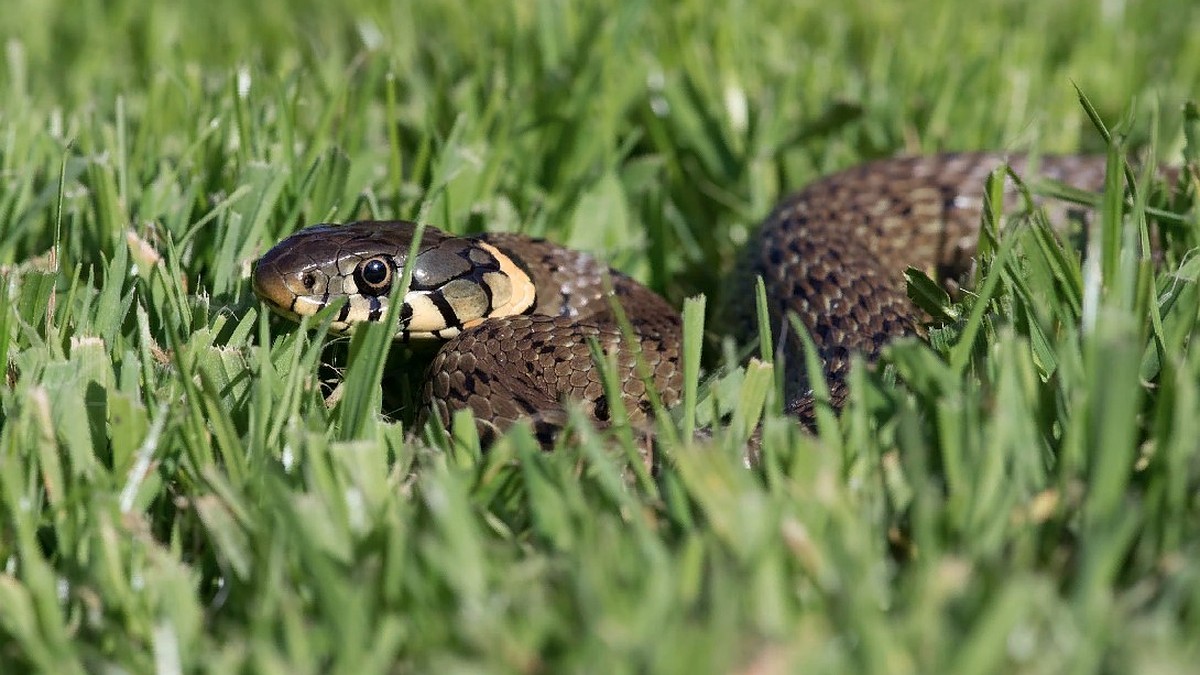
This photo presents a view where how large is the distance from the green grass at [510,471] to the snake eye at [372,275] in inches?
8.5

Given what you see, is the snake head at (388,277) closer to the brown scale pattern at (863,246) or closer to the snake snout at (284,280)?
the snake snout at (284,280)

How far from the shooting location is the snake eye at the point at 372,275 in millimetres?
2861

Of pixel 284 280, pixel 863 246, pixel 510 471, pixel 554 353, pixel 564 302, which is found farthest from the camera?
pixel 863 246

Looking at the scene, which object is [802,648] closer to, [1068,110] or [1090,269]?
[1090,269]

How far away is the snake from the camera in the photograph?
8.65ft

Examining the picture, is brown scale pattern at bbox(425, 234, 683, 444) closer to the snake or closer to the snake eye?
the snake

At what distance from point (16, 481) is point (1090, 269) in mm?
1664

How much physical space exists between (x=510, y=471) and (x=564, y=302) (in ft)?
4.22

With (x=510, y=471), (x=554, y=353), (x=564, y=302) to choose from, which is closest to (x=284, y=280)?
(x=554, y=353)

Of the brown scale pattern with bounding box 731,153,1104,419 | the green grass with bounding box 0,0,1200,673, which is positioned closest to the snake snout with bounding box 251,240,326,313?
the green grass with bounding box 0,0,1200,673

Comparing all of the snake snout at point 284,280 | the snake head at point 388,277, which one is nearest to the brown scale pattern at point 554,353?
the snake head at point 388,277

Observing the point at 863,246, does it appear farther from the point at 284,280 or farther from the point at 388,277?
the point at 284,280

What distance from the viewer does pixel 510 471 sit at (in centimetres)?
202

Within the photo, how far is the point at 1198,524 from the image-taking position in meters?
1.76
